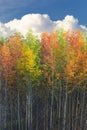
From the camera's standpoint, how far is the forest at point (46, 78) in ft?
162

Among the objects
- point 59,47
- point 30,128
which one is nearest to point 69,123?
point 30,128

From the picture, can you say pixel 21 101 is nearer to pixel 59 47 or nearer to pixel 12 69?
pixel 12 69

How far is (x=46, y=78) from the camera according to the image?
5241cm

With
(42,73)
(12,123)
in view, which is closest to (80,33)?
(42,73)

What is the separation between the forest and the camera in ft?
162

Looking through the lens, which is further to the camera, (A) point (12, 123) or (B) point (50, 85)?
(A) point (12, 123)

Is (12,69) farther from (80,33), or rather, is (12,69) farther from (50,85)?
(80,33)

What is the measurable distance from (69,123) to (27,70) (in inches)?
292

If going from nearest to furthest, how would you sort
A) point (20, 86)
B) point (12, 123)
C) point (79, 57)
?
point (79, 57) < point (20, 86) < point (12, 123)

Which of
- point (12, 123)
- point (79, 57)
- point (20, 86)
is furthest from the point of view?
point (12, 123)

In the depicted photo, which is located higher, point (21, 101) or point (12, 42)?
point (12, 42)

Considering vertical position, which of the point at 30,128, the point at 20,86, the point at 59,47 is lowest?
the point at 30,128

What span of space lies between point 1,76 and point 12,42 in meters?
4.07

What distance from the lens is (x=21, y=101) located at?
57.2m
